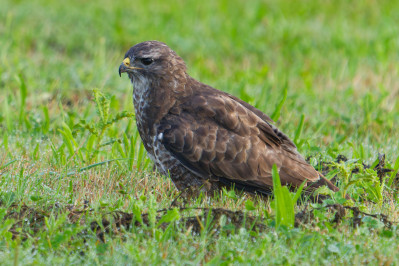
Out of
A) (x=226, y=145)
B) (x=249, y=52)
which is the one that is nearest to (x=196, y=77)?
(x=249, y=52)

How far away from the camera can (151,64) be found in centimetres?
555

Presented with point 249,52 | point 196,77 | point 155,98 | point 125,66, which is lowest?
point 196,77

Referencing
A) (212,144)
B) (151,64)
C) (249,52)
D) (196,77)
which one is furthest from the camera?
(249,52)

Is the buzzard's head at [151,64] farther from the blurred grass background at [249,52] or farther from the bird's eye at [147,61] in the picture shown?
the blurred grass background at [249,52]

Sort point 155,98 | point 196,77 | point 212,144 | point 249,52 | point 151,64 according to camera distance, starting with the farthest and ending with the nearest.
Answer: point 249,52
point 196,77
point 151,64
point 155,98
point 212,144

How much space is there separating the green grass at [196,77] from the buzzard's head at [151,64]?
0.38 metres

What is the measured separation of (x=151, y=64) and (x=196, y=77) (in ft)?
11.8

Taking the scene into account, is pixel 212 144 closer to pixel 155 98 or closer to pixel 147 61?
pixel 155 98

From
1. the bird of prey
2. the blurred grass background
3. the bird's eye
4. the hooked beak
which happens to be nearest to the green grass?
the blurred grass background

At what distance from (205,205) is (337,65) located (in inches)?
219

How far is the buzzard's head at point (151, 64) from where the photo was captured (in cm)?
554

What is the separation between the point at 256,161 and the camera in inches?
205

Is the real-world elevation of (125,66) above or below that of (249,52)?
above

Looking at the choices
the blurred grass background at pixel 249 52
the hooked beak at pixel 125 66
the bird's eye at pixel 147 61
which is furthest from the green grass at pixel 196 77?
the bird's eye at pixel 147 61
